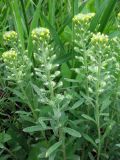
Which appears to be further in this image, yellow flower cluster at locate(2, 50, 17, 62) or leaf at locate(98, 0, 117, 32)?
leaf at locate(98, 0, 117, 32)

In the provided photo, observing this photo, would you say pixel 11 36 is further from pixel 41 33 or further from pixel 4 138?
pixel 4 138

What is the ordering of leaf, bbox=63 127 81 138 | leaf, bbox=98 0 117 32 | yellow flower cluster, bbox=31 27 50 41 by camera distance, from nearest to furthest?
yellow flower cluster, bbox=31 27 50 41 < leaf, bbox=63 127 81 138 < leaf, bbox=98 0 117 32

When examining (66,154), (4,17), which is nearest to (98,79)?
(66,154)

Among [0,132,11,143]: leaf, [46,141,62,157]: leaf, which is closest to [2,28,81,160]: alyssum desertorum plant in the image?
[46,141,62,157]: leaf

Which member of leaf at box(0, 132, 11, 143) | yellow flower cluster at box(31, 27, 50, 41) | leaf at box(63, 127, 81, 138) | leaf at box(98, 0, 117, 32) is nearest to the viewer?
yellow flower cluster at box(31, 27, 50, 41)

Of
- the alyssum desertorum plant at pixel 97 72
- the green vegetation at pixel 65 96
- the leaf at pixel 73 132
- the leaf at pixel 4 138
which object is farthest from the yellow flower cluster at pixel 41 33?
the leaf at pixel 4 138

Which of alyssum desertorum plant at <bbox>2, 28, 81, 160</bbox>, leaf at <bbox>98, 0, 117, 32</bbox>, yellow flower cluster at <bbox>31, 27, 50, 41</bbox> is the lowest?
alyssum desertorum plant at <bbox>2, 28, 81, 160</bbox>

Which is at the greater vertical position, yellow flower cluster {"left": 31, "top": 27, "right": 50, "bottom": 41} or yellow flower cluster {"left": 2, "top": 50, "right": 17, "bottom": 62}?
yellow flower cluster {"left": 31, "top": 27, "right": 50, "bottom": 41}

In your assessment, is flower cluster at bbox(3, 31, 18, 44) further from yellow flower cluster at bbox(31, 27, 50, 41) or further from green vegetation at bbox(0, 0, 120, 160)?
yellow flower cluster at bbox(31, 27, 50, 41)

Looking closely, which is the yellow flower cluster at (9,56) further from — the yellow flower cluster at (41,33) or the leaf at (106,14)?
the leaf at (106,14)
